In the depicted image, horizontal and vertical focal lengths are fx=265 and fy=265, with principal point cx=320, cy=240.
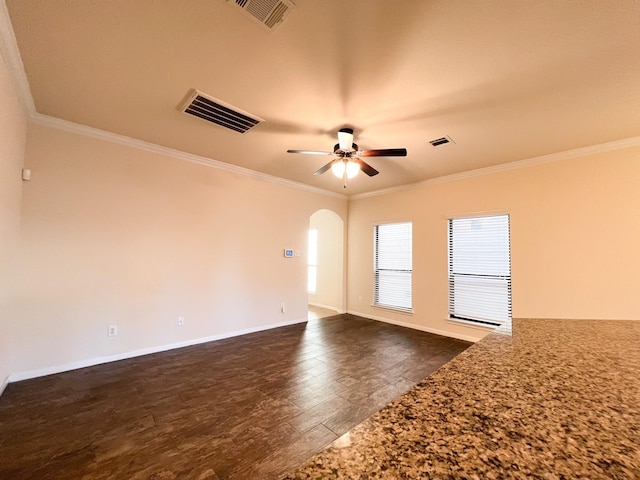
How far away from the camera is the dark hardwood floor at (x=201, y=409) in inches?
70.1

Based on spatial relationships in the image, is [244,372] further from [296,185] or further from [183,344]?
[296,185]

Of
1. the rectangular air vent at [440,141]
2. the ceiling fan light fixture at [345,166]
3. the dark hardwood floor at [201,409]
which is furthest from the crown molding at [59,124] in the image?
the dark hardwood floor at [201,409]

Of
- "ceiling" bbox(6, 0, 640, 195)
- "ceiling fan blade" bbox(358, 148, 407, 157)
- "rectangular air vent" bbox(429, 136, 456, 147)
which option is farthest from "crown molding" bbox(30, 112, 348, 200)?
"rectangular air vent" bbox(429, 136, 456, 147)

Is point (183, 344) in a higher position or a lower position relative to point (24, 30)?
lower

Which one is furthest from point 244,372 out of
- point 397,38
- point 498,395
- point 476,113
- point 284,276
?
point 476,113

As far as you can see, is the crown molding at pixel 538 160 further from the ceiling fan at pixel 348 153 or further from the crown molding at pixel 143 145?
the crown molding at pixel 143 145

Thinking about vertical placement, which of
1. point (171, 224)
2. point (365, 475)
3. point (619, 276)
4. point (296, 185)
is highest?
point (296, 185)

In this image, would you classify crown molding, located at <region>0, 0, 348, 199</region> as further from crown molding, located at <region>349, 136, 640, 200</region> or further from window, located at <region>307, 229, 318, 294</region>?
crown molding, located at <region>349, 136, 640, 200</region>

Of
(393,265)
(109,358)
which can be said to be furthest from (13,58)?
(393,265)

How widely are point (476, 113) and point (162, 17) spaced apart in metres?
2.76

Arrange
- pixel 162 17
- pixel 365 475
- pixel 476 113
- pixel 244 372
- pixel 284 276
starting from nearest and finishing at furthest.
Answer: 1. pixel 365 475
2. pixel 162 17
3. pixel 476 113
4. pixel 244 372
5. pixel 284 276

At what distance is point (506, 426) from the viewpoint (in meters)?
0.60

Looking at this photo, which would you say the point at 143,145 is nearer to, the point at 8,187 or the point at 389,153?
the point at 8,187

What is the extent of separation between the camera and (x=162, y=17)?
5.61ft
